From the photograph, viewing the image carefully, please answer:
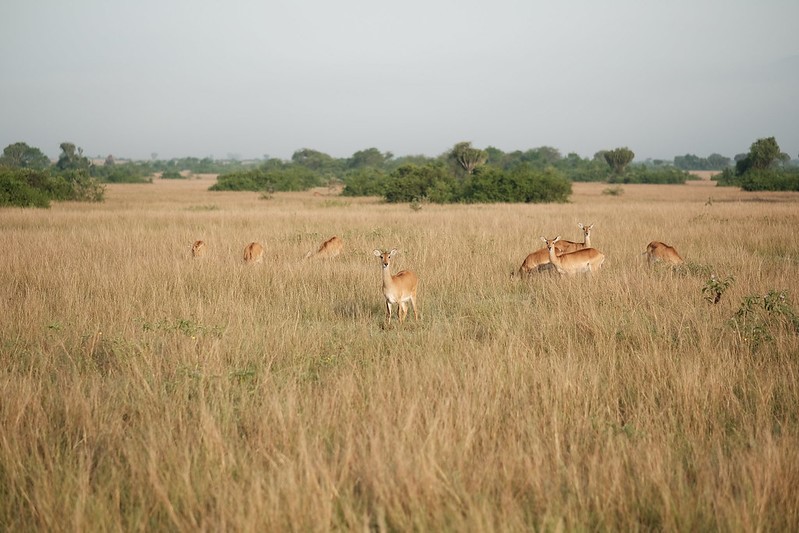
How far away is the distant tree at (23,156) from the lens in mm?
82556

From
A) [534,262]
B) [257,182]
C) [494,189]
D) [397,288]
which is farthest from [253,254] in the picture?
[257,182]

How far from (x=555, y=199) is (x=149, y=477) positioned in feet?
104

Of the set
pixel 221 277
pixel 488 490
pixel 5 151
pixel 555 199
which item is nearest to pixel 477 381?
pixel 488 490

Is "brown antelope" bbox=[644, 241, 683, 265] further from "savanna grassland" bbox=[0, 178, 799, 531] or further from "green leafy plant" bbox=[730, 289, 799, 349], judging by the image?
"green leafy plant" bbox=[730, 289, 799, 349]

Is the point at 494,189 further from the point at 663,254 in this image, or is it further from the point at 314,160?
the point at 314,160

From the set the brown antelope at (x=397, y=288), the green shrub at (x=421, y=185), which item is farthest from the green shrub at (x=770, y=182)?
the brown antelope at (x=397, y=288)

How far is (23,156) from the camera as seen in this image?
88125 mm

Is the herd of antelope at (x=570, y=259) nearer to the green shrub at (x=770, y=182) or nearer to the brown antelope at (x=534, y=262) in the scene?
the brown antelope at (x=534, y=262)

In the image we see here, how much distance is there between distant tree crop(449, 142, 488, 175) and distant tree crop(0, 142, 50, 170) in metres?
64.0

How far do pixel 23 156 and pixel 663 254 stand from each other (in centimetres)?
10298

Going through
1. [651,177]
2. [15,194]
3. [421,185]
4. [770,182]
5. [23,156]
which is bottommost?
[15,194]

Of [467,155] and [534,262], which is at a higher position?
[467,155]

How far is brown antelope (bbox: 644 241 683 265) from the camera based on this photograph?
9.31 m

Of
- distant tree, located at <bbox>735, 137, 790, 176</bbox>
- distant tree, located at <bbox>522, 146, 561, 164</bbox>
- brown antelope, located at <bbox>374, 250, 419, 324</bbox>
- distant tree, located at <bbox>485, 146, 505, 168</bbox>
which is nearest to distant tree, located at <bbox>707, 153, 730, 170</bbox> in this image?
distant tree, located at <bbox>522, 146, 561, 164</bbox>
